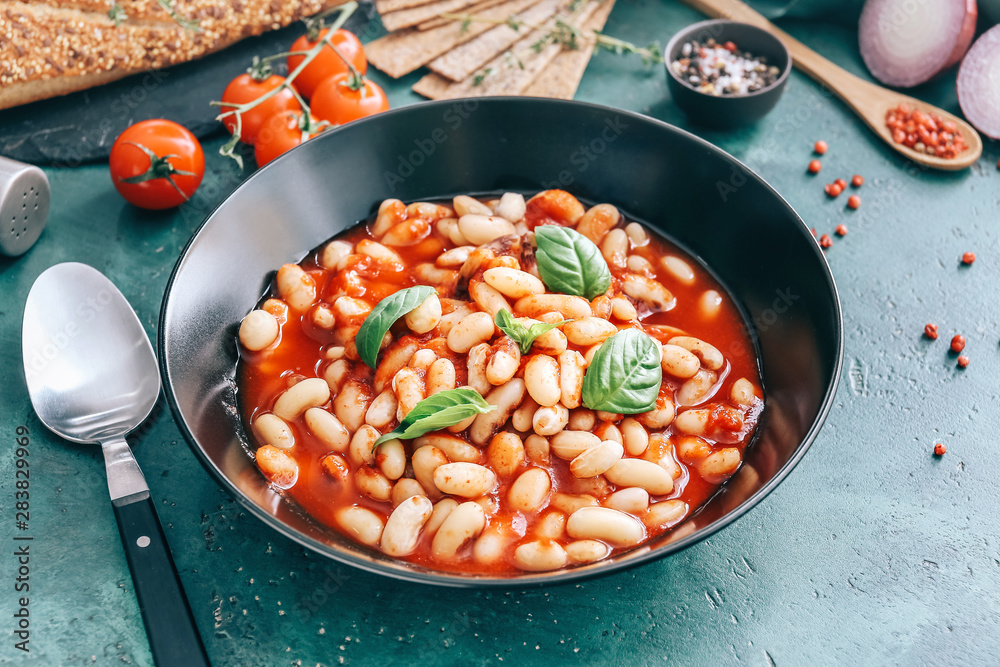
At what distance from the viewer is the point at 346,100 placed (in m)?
2.91

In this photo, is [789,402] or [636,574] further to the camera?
[789,402]

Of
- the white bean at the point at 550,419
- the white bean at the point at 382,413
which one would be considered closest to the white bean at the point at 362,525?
the white bean at the point at 382,413

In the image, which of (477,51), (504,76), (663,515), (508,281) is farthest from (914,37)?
(663,515)

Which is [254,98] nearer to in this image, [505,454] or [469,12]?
[469,12]

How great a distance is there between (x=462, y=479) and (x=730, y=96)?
193 cm

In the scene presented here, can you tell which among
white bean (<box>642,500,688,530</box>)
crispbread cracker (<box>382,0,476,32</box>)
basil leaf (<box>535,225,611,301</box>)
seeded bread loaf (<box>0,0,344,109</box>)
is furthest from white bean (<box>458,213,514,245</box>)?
seeded bread loaf (<box>0,0,344,109</box>)

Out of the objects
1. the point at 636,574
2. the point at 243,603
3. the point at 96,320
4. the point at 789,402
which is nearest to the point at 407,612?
the point at 243,603

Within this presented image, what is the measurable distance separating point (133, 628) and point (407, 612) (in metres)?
0.66

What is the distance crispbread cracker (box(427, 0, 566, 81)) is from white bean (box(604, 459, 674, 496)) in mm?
1971

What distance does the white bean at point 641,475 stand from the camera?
72.5 inches

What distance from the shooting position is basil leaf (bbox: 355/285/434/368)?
1.98 meters

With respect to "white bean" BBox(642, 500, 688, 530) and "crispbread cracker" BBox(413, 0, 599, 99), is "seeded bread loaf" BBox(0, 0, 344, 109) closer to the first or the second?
"crispbread cracker" BBox(413, 0, 599, 99)

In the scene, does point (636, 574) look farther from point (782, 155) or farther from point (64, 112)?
point (64, 112)

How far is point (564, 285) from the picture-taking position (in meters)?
2.12
